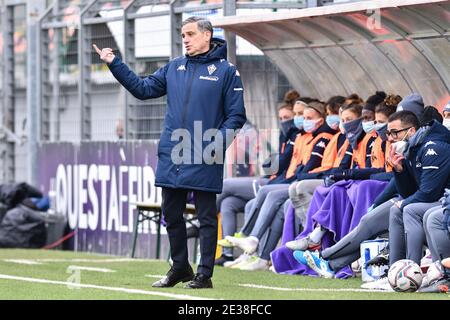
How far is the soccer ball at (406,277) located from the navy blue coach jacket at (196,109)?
55.2 inches

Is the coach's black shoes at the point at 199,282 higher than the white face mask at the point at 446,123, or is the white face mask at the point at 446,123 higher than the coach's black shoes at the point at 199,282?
the white face mask at the point at 446,123

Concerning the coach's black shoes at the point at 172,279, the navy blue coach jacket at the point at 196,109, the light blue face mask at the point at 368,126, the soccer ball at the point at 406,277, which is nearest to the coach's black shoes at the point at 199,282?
the coach's black shoes at the point at 172,279

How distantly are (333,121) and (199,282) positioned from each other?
11.0 feet

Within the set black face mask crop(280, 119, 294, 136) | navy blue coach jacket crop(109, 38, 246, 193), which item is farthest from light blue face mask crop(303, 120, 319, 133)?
navy blue coach jacket crop(109, 38, 246, 193)

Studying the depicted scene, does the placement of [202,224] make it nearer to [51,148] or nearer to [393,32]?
[393,32]

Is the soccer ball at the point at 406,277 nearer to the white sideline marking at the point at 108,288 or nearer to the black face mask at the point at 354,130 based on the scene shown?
the white sideline marking at the point at 108,288

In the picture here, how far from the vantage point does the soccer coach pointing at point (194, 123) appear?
9.88m

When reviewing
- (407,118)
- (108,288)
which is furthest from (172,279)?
(407,118)

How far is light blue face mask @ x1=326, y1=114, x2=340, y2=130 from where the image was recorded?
12734 mm

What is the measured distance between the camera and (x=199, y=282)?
9867mm

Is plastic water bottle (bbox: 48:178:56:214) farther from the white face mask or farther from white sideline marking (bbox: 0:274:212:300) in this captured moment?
the white face mask

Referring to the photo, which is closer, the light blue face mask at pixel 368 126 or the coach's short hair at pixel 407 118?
the coach's short hair at pixel 407 118

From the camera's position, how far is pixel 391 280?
392 inches

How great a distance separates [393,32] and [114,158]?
17.6 feet
